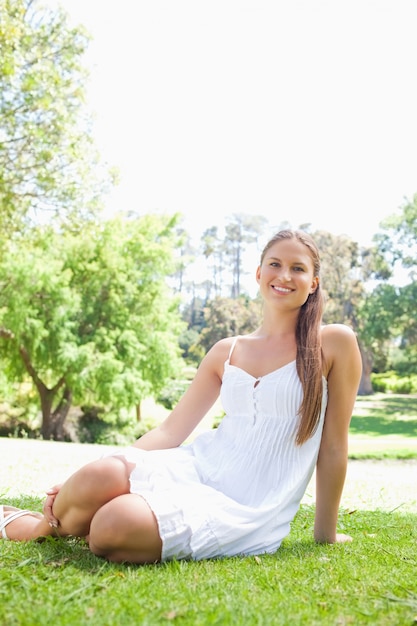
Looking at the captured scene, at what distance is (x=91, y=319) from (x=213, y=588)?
67.6 feet

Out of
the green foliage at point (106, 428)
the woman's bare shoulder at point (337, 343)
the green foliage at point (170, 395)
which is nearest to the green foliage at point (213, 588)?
the woman's bare shoulder at point (337, 343)

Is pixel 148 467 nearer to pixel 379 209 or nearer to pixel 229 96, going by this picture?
pixel 229 96

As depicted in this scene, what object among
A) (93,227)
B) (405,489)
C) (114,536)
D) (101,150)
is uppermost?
(101,150)

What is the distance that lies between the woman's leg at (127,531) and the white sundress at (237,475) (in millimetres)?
38

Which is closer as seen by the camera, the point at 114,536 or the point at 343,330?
the point at 114,536

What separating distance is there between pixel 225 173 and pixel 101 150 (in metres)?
35.3

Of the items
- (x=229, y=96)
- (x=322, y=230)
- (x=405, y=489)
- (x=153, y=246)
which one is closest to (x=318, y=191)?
(x=322, y=230)

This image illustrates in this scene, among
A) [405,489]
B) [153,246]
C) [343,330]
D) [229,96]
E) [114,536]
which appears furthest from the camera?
[229,96]

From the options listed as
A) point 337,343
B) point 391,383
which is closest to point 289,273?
point 337,343

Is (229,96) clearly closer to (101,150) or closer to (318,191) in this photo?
(318,191)

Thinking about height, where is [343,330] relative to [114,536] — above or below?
above

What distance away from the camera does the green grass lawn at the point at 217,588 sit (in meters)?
1.94

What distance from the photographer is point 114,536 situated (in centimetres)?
248

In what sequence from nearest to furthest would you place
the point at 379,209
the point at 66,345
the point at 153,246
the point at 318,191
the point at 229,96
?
1. the point at 66,345
2. the point at 153,246
3. the point at 229,96
4. the point at 379,209
5. the point at 318,191
